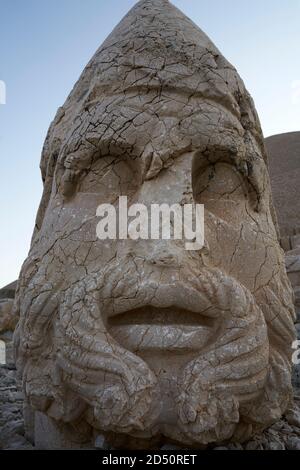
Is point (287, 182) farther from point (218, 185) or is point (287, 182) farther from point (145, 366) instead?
point (145, 366)

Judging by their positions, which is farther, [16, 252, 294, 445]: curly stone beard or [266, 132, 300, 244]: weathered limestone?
[266, 132, 300, 244]: weathered limestone

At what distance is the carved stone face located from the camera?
1.56 metres

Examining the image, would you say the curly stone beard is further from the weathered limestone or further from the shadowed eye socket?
the weathered limestone

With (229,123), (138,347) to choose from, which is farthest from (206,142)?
(138,347)

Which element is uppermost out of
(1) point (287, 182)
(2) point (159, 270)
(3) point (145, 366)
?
(1) point (287, 182)

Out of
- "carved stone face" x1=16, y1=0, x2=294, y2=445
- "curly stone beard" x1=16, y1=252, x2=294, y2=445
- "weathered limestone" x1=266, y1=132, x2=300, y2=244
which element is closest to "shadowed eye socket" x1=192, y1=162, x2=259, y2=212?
"carved stone face" x1=16, y1=0, x2=294, y2=445

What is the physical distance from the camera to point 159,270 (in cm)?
165

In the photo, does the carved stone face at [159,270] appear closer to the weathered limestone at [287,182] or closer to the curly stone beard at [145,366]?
the curly stone beard at [145,366]

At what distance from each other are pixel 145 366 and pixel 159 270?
0.36m

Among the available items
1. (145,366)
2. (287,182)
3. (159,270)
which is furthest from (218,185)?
(287,182)

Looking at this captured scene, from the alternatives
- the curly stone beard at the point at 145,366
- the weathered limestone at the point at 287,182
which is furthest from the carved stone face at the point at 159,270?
the weathered limestone at the point at 287,182

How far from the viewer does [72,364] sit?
162cm

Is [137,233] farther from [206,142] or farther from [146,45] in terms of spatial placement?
[146,45]

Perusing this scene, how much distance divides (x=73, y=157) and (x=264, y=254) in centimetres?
100
